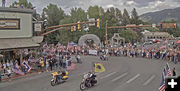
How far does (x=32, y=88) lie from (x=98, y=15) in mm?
57363

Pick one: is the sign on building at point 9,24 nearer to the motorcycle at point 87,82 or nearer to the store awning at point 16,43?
the store awning at point 16,43

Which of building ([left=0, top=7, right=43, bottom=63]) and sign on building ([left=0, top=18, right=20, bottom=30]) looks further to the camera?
sign on building ([left=0, top=18, right=20, bottom=30])

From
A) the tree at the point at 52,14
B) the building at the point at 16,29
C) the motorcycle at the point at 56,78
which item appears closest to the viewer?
the motorcycle at the point at 56,78

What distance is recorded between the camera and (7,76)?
713 inches

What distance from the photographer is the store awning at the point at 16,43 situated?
20131 millimetres

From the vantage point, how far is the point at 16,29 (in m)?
23.2

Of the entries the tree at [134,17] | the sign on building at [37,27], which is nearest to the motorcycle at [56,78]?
the sign on building at [37,27]

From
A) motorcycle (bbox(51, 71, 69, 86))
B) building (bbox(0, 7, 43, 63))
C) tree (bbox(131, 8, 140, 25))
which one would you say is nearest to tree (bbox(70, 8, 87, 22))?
tree (bbox(131, 8, 140, 25))

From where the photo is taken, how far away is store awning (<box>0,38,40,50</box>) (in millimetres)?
20131

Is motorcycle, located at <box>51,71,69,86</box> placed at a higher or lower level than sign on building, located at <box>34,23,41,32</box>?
lower

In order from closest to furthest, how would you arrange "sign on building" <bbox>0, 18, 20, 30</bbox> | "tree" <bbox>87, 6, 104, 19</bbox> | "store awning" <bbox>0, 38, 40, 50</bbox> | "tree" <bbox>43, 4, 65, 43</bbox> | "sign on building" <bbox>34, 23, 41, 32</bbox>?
1. "store awning" <bbox>0, 38, 40, 50</bbox>
2. "sign on building" <bbox>0, 18, 20, 30</bbox>
3. "sign on building" <bbox>34, 23, 41, 32</bbox>
4. "tree" <bbox>87, 6, 104, 19</bbox>
5. "tree" <bbox>43, 4, 65, 43</bbox>

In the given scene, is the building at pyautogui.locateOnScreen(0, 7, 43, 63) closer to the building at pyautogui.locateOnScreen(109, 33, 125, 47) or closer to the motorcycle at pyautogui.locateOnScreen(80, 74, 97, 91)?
the motorcycle at pyautogui.locateOnScreen(80, 74, 97, 91)

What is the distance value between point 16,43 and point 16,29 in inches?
85.0

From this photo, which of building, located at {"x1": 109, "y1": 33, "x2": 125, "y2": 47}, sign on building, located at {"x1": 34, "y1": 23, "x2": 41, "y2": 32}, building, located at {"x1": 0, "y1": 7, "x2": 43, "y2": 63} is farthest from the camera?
building, located at {"x1": 109, "y1": 33, "x2": 125, "y2": 47}
